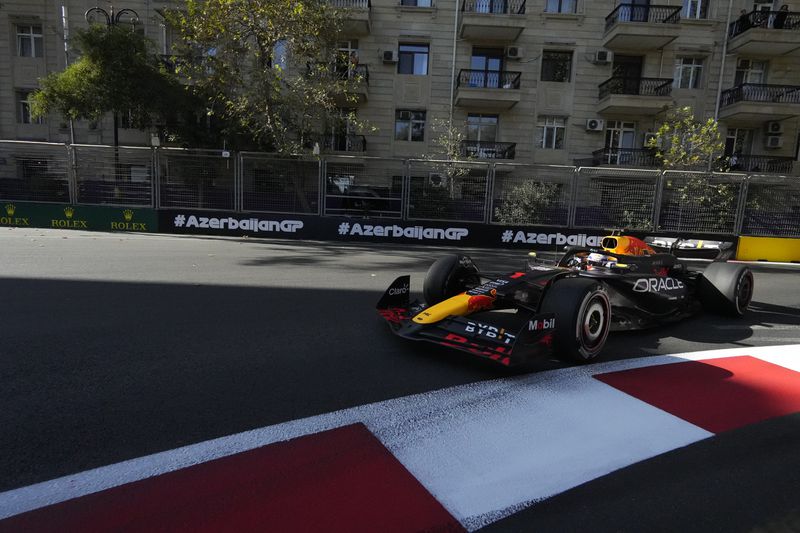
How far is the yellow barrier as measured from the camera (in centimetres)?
1372

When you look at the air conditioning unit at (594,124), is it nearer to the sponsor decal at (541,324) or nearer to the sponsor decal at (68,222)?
the sponsor decal at (68,222)

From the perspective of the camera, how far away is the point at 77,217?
14.2m

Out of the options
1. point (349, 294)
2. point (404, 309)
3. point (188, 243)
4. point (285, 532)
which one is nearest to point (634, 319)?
point (404, 309)

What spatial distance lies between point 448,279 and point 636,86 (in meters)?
26.0

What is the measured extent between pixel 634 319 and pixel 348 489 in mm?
4060

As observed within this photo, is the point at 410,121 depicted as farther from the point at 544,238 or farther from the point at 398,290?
the point at 398,290

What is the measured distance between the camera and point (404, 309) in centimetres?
494

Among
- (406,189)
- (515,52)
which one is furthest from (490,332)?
(515,52)

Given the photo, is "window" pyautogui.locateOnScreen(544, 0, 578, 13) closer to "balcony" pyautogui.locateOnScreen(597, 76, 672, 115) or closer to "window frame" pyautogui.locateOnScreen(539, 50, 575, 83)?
"window frame" pyautogui.locateOnScreen(539, 50, 575, 83)

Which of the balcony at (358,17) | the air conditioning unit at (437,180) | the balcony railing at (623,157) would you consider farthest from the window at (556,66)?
the air conditioning unit at (437,180)

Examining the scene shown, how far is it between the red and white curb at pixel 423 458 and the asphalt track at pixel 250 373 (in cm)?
14

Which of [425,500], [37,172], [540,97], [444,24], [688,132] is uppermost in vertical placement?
[444,24]

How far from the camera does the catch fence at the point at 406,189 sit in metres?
13.9

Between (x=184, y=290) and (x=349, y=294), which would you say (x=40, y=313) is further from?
(x=349, y=294)
